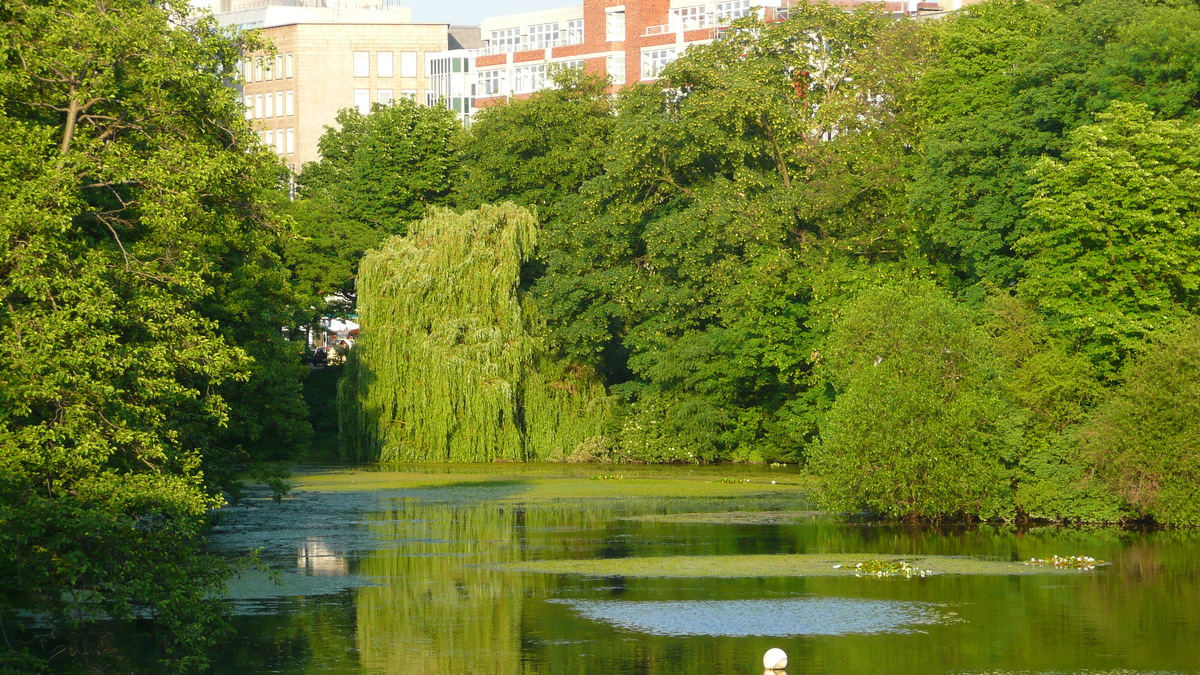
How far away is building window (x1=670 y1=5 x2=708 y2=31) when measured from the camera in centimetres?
13300

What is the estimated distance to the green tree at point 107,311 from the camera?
86.9 ft

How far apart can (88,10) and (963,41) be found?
45186 millimetres

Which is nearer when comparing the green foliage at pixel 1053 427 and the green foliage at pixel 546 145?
the green foliage at pixel 1053 427

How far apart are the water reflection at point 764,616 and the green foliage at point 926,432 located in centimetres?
1426

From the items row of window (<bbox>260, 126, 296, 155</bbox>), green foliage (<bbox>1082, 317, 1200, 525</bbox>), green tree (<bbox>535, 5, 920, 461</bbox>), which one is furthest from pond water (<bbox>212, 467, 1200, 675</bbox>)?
row of window (<bbox>260, 126, 296, 155</bbox>)

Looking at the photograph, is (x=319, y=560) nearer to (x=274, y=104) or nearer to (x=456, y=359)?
(x=456, y=359)

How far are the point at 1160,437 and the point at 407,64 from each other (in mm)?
139481

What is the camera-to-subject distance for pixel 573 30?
491ft

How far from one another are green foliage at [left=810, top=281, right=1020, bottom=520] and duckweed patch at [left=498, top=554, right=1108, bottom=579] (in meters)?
6.84

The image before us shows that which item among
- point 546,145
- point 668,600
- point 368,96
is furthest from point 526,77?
point 668,600

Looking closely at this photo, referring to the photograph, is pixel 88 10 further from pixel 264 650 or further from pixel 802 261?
pixel 802 261

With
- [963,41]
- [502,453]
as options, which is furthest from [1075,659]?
[502,453]

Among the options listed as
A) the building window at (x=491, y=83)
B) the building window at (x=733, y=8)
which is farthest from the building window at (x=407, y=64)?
the building window at (x=733, y=8)

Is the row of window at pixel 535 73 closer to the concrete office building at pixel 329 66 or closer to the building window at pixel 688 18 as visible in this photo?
the building window at pixel 688 18
